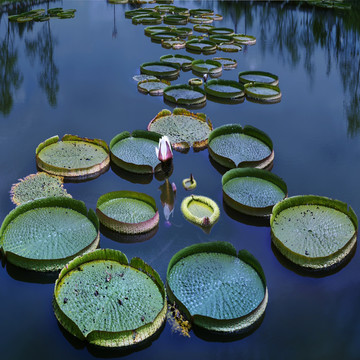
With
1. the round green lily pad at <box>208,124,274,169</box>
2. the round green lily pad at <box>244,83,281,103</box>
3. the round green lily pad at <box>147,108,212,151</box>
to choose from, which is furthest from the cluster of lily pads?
the round green lily pad at <box>208,124,274,169</box>

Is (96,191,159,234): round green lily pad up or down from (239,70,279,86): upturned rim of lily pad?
down

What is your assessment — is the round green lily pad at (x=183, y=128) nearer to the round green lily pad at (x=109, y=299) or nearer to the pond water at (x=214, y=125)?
the pond water at (x=214, y=125)

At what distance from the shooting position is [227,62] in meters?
8.67

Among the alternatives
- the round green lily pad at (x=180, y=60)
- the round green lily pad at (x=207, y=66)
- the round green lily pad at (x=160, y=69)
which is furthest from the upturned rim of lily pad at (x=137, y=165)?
the round green lily pad at (x=180, y=60)

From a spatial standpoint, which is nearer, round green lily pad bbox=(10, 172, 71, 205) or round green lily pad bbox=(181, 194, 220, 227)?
round green lily pad bbox=(181, 194, 220, 227)

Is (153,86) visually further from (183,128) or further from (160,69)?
(183,128)

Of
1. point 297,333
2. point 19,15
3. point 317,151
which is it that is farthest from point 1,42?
point 297,333

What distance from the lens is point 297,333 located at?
2.99 meters

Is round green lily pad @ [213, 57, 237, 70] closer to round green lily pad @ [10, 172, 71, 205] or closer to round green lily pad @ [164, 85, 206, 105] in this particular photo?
round green lily pad @ [164, 85, 206, 105]

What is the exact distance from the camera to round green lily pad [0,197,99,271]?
10.8 feet

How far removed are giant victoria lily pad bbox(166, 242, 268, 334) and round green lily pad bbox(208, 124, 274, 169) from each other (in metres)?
1.59

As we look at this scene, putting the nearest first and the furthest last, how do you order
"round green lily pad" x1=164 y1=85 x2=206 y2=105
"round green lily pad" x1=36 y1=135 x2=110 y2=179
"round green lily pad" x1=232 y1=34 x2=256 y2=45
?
"round green lily pad" x1=36 y1=135 x2=110 y2=179, "round green lily pad" x1=164 y1=85 x2=206 y2=105, "round green lily pad" x1=232 y1=34 x2=256 y2=45

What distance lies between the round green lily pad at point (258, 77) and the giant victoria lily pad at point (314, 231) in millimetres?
3942

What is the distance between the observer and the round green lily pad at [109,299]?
109 inches
